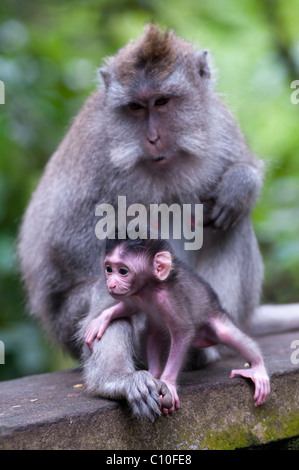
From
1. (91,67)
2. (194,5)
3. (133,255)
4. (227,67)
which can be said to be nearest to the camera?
(133,255)

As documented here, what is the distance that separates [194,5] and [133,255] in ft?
21.0

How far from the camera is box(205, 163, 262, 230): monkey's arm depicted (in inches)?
171

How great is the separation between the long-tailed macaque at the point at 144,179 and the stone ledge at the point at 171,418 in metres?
0.47

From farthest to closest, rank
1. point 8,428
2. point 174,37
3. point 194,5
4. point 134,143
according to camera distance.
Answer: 1. point 194,5
2. point 174,37
3. point 134,143
4. point 8,428

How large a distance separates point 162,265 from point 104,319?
0.48 m

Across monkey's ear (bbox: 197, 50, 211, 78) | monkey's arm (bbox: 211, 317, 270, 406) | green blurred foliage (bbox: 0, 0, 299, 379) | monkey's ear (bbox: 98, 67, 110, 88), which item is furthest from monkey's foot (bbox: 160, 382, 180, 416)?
green blurred foliage (bbox: 0, 0, 299, 379)

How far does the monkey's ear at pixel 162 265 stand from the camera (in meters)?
3.35

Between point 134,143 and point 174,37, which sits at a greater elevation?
point 174,37

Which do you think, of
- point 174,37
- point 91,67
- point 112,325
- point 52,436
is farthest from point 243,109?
point 52,436

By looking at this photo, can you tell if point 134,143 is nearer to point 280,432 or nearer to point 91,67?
point 280,432

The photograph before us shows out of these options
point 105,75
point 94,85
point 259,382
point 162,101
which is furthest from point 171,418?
point 94,85

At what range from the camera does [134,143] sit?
4.14m

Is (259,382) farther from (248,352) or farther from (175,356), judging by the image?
(175,356)
